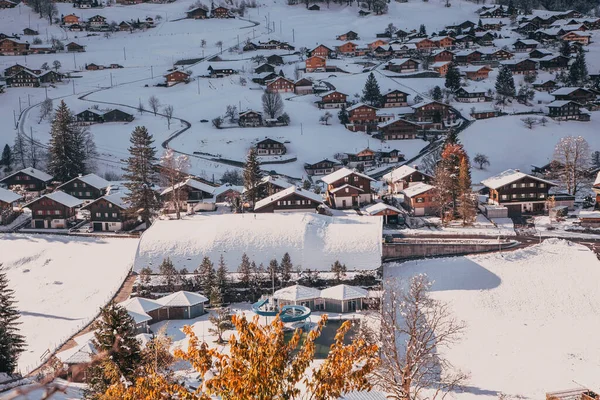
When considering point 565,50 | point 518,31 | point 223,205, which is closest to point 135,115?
point 223,205

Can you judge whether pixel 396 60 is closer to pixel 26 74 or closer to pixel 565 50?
pixel 565 50

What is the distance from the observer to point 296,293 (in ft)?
83.8

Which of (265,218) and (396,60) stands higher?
(396,60)

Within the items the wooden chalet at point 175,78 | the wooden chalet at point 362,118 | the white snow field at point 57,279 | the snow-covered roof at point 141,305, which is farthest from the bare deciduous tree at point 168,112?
the snow-covered roof at point 141,305

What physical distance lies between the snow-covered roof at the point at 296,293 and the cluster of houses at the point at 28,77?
58957 millimetres

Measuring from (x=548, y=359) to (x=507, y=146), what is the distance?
117ft

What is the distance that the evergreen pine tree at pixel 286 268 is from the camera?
27.6 meters

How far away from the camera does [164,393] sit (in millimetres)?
6914

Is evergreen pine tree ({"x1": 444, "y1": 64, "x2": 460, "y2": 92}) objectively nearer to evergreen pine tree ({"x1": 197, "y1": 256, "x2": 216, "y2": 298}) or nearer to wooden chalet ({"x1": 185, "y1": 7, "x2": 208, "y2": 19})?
evergreen pine tree ({"x1": 197, "y1": 256, "x2": 216, "y2": 298})

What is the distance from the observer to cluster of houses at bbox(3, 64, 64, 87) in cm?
7319

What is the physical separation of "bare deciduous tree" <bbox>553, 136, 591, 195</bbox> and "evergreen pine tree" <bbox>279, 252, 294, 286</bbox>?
22692mm

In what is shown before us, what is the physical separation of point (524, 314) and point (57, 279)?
21.4 meters

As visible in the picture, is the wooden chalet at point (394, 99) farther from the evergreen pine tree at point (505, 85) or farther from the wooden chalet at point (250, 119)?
the wooden chalet at point (250, 119)

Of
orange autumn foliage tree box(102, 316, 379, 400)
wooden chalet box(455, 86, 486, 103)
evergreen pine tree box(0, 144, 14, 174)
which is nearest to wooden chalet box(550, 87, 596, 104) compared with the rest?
wooden chalet box(455, 86, 486, 103)
